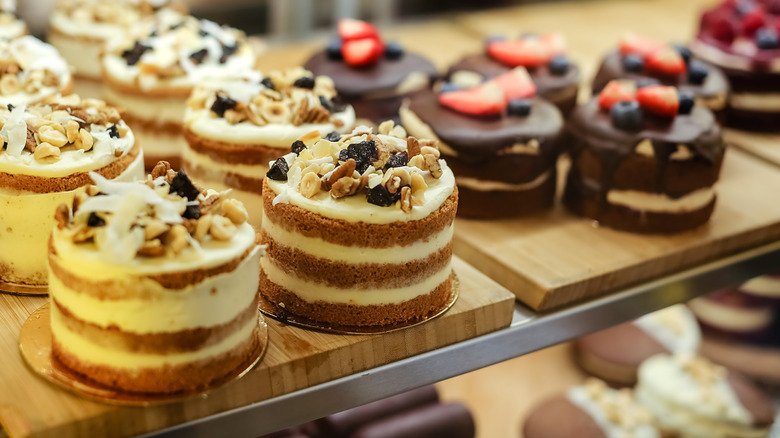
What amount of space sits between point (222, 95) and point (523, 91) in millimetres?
967

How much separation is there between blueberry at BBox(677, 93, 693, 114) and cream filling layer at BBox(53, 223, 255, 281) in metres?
1.56

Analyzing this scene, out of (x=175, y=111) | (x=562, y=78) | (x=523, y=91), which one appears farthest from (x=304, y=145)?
(x=562, y=78)

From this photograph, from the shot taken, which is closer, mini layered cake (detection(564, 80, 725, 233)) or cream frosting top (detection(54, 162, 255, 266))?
cream frosting top (detection(54, 162, 255, 266))

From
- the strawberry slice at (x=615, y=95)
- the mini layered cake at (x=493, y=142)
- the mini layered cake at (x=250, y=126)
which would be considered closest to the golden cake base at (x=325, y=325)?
the mini layered cake at (x=250, y=126)

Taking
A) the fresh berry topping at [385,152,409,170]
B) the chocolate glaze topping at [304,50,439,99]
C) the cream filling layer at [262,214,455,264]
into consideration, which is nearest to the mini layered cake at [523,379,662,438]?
the chocolate glaze topping at [304,50,439,99]

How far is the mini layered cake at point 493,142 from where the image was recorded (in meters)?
2.47

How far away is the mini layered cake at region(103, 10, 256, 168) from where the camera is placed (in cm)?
258

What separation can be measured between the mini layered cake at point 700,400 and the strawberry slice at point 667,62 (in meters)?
1.14

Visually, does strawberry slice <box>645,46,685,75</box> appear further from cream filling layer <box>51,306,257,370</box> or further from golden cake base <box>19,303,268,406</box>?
cream filling layer <box>51,306,257,370</box>

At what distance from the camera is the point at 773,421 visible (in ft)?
10.5

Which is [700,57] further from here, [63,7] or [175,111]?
[63,7]

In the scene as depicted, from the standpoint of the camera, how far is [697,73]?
2.99m

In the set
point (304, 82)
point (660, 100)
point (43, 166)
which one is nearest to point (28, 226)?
point (43, 166)

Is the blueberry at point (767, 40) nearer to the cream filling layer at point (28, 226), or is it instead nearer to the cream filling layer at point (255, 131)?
the cream filling layer at point (255, 131)
